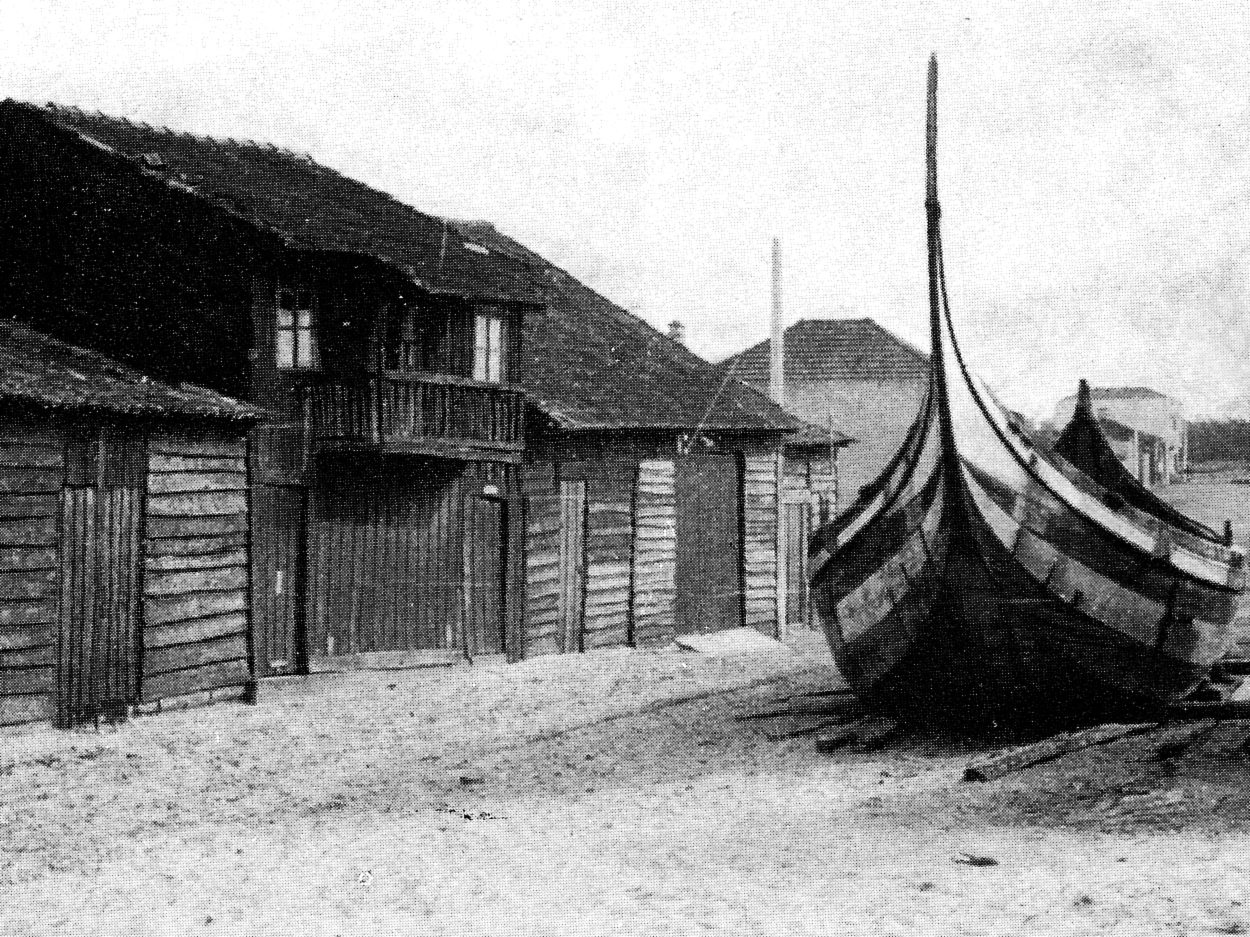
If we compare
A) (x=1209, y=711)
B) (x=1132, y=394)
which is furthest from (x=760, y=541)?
(x=1132, y=394)

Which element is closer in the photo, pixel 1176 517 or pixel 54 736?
pixel 54 736

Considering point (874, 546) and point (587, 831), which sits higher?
point (874, 546)

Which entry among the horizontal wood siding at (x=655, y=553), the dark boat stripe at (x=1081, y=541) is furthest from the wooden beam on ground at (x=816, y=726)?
the horizontal wood siding at (x=655, y=553)

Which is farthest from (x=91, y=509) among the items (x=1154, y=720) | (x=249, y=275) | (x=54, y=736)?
(x=1154, y=720)

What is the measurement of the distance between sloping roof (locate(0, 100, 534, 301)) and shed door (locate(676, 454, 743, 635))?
5.41 meters

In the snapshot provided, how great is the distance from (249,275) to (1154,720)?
11076mm

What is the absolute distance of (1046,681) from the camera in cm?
1284

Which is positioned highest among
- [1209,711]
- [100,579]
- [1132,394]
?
[1132,394]

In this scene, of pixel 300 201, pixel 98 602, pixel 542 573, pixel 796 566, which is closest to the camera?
pixel 98 602

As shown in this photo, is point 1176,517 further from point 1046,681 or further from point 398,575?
point 398,575

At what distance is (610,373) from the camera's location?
966 inches

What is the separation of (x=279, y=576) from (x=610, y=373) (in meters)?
8.18

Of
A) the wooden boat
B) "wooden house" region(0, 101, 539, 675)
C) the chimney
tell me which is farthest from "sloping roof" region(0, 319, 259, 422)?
the chimney

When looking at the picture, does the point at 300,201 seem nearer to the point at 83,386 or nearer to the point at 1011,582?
the point at 83,386
